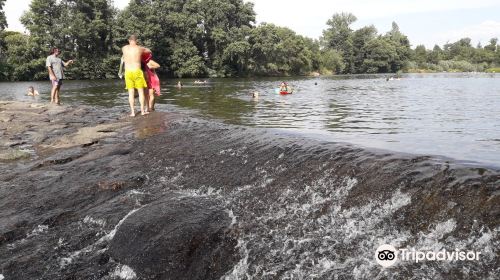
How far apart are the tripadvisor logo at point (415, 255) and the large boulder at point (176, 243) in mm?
1576

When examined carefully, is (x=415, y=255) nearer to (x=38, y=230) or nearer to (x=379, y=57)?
(x=38, y=230)

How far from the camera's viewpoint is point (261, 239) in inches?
190

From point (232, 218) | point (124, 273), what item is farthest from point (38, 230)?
point (232, 218)

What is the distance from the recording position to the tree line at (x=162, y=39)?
5656 centimetres

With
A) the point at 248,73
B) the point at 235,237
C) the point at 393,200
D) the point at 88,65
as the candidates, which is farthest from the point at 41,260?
the point at 248,73

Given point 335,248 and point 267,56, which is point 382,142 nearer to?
point 335,248

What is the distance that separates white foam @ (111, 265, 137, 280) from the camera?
448cm

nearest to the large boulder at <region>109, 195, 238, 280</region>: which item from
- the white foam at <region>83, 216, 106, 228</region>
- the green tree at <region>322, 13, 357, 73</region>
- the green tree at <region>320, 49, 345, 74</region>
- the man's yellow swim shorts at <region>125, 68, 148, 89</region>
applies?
the white foam at <region>83, 216, 106, 228</region>

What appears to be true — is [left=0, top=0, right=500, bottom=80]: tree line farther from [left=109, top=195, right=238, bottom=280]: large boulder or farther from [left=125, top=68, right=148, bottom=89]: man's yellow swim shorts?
[left=109, top=195, right=238, bottom=280]: large boulder

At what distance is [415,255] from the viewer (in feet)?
13.1

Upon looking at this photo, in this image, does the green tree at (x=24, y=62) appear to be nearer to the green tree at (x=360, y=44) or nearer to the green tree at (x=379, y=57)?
the green tree at (x=360, y=44)

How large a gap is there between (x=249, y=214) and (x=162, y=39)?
62.9m

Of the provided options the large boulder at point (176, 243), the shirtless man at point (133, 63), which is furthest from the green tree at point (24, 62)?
the large boulder at point (176, 243)

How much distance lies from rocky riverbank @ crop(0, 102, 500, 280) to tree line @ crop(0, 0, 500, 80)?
5563 centimetres
